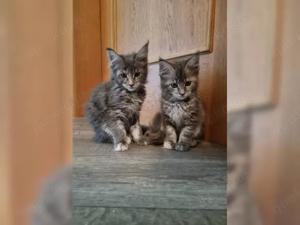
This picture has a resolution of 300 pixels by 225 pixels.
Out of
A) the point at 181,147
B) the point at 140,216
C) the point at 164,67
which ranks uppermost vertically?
the point at 164,67

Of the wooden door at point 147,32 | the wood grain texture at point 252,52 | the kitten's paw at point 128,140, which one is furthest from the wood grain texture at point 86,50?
the wood grain texture at point 252,52

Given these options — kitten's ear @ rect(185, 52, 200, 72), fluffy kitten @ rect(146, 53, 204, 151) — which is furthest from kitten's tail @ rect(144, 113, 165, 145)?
kitten's ear @ rect(185, 52, 200, 72)

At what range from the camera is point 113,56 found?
26.0 inches

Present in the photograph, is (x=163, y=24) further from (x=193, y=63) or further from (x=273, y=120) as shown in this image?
(x=273, y=120)

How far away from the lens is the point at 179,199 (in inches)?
26.5

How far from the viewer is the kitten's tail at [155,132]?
2.25 feet

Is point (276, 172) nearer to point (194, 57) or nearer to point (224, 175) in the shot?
point (224, 175)

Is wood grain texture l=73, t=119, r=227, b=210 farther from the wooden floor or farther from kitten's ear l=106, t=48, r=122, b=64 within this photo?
kitten's ear l=106, t=48, r=122, b=64

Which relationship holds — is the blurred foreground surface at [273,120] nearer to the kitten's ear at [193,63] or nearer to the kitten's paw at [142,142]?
the kitten's ear at [193,63]

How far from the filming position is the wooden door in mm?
652

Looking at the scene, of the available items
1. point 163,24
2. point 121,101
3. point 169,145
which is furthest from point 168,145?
point 163,24

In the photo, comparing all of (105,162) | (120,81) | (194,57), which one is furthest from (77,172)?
(194,57)

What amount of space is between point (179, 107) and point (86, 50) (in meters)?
0.21

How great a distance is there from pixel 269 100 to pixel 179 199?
0.90 ft
